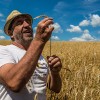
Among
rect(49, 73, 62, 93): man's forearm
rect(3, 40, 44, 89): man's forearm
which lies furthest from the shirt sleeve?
rect(49, 73, 62, 93): man's forearm

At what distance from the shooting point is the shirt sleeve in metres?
2.52

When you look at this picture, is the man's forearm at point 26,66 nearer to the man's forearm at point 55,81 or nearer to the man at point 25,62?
the man at point 25,62

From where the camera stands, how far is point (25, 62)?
225cm

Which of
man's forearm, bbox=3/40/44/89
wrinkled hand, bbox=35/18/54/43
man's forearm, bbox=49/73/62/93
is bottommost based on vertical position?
man's forearm, bbox=49/73/62/93

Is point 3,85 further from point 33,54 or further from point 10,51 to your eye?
point 33,54

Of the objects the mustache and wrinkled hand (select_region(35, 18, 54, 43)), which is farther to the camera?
the mustache

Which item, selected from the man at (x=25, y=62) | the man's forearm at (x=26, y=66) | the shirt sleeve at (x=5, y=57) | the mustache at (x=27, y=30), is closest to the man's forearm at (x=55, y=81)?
the man at (x=25, y=62)

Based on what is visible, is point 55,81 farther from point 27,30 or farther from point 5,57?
point 5,57

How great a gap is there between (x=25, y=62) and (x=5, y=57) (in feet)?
1.32

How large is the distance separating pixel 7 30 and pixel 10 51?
504 mm

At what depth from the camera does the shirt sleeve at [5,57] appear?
252 centimetres

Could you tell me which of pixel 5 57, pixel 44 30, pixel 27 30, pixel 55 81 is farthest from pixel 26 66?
pixel 55 81

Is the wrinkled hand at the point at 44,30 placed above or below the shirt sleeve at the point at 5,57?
above

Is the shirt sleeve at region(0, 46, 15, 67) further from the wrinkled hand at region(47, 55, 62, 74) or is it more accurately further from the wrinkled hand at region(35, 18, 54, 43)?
the wrinkled hand at region(35, 18, 54, 43)
